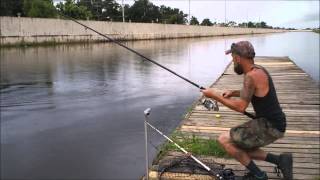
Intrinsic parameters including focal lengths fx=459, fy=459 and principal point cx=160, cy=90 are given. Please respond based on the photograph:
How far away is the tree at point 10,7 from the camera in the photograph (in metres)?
56.4

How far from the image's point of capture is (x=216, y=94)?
510 cm

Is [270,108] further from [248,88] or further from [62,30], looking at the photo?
[62,30]

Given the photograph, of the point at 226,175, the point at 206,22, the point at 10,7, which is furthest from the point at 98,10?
the point at 226,175

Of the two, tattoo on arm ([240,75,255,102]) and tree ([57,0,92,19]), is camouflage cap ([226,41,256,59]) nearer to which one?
tattoo on arm ([240,75,255,102])

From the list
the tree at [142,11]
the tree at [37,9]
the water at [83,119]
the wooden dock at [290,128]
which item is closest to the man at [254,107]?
the wooden dock at [290,128]

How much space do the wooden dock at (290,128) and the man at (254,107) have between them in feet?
3.48

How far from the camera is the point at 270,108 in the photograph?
511 centimetres

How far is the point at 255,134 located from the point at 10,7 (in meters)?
58.9

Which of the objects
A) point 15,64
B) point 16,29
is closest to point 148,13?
point 16,29

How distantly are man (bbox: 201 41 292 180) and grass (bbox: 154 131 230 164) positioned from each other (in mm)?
1885

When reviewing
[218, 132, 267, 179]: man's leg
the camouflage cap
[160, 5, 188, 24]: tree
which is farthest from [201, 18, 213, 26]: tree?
the camouflage cap

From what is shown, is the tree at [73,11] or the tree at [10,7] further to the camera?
the tree at [73,11]

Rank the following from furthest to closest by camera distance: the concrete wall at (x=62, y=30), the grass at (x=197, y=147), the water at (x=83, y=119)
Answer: the concrete wall at (x=62, y=30)
the water at (x=83, y=119)
the grass at (x=197, y=147)

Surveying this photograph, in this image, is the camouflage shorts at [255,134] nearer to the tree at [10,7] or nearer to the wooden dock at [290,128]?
the wooden dock at [290,128]
